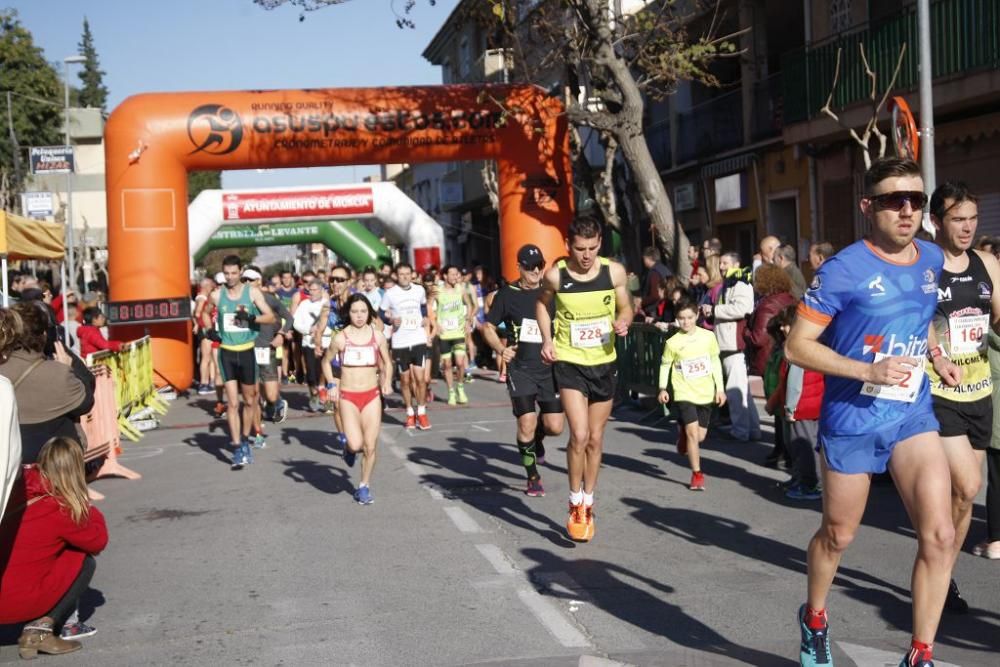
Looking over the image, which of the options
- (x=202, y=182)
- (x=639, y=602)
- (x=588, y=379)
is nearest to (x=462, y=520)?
(x=588, y=379)

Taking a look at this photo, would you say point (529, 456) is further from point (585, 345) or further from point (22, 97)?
point (22, 97)

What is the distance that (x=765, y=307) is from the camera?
11320 millimetres

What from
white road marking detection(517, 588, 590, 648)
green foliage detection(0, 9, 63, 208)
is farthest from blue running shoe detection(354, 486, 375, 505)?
green foliage detection(0, 9, 63, 208)

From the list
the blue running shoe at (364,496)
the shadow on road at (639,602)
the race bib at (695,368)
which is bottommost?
the shadow on road at (639,602)

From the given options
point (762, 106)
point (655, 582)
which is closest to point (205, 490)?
point (655, 582)

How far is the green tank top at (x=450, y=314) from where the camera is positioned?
62.4 ft

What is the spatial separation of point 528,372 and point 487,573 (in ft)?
10.7

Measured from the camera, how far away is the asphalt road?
5.74m

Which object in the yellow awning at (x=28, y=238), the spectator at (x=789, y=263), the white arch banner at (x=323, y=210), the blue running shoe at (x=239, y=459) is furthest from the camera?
the white arch banner at (x=323, y=210)

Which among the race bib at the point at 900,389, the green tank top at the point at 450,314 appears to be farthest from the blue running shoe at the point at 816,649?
the green tank top at the point at 450,314

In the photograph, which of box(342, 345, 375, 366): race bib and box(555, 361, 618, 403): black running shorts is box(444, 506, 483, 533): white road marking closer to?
box(555, 361, 618, 403): black running shorts

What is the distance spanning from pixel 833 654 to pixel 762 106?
69.9ft

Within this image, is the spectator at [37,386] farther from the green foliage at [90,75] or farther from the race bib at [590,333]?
the green foliage at [90,75]

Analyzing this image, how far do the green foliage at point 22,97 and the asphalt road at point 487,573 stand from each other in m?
36.2
